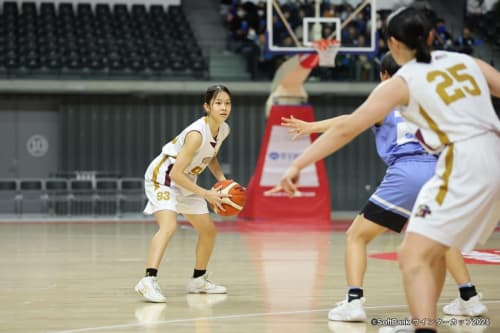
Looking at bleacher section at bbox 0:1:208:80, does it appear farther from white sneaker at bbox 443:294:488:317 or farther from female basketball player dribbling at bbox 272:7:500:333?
female basketball player dribbling at bbox 272:7:500:333

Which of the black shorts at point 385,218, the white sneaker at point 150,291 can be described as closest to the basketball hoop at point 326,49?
the white sneaker at point 150,291

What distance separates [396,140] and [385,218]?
0.62m

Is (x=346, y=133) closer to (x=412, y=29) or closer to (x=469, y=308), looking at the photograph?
(x=412, y=29)

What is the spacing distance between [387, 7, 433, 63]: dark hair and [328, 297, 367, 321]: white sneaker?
82.5 inches

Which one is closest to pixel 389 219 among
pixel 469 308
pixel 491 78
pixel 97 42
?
pixel 469 308

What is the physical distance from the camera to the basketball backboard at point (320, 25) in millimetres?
16391

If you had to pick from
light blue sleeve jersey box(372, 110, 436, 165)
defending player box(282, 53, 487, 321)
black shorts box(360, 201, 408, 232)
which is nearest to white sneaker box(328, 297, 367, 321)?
defending player box(282, 53, 487, 321)

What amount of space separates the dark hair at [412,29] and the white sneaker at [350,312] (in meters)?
2.10

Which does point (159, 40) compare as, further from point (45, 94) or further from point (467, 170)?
point (467, 170)

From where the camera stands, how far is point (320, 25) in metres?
16.8

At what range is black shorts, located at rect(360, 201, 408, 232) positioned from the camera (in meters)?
5.61

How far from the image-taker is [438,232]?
3.77m

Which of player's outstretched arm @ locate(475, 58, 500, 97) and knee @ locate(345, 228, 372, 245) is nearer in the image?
player's outstretched arm @ locate(475, 58, 500, 97)

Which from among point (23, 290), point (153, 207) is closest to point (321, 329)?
point (153, 207)
